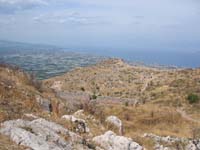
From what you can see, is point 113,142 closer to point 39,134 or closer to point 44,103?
point 39,134

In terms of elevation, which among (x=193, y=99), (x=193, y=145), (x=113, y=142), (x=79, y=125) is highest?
(x=79, y=125)

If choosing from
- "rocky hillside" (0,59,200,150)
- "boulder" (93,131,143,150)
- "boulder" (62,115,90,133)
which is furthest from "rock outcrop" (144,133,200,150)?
"boulder" (62,115,90,133)

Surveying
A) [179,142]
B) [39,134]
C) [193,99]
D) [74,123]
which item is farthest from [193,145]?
[193,99]

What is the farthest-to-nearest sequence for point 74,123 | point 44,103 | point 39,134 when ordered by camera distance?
point 44,103
point 74,123
point 39,134

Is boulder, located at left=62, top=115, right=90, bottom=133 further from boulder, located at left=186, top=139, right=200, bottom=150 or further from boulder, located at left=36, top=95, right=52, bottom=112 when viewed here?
boulder, located at left=186, top=139, right=200, bottom=150

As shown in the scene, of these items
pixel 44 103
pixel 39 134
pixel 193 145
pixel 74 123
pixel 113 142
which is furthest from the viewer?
pixel 193 145

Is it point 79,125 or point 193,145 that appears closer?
point 79,125

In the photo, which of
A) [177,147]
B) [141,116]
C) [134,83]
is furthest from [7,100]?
[134,83]

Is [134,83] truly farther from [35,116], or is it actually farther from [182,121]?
[35,116]

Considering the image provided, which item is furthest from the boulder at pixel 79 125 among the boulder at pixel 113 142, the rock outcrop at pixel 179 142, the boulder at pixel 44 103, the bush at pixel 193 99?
the bush at pixel 193 99

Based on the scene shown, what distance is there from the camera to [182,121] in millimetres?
38281

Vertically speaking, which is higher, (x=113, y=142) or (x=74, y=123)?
(x=74, y=123)

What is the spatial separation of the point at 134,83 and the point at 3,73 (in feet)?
227

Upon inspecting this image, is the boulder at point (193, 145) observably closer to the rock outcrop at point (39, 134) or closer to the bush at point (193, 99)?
the rock outcrop at point (39, 134)
